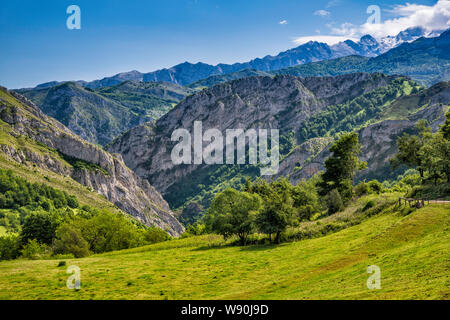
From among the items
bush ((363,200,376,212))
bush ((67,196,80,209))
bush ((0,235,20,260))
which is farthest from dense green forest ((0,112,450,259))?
bush ((67,196,80,209))

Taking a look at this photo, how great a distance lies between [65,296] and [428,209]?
45821mm

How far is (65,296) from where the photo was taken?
105 feet

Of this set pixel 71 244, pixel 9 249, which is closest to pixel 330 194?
pixel 71 244

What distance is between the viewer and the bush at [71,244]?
234ft

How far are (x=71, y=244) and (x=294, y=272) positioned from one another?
5551 centimetres

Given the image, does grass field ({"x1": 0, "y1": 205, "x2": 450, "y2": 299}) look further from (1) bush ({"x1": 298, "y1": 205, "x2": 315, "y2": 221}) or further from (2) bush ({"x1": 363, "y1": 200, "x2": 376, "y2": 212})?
(1) bush ({"x1": 298, "y1": 205, "x2": 315, "y2": 221})

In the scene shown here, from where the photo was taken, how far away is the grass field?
25594mm

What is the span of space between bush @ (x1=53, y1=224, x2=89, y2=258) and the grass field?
23580mm

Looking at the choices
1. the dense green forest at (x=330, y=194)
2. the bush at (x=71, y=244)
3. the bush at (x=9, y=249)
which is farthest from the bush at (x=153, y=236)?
the bush at (x=9, y=249)
